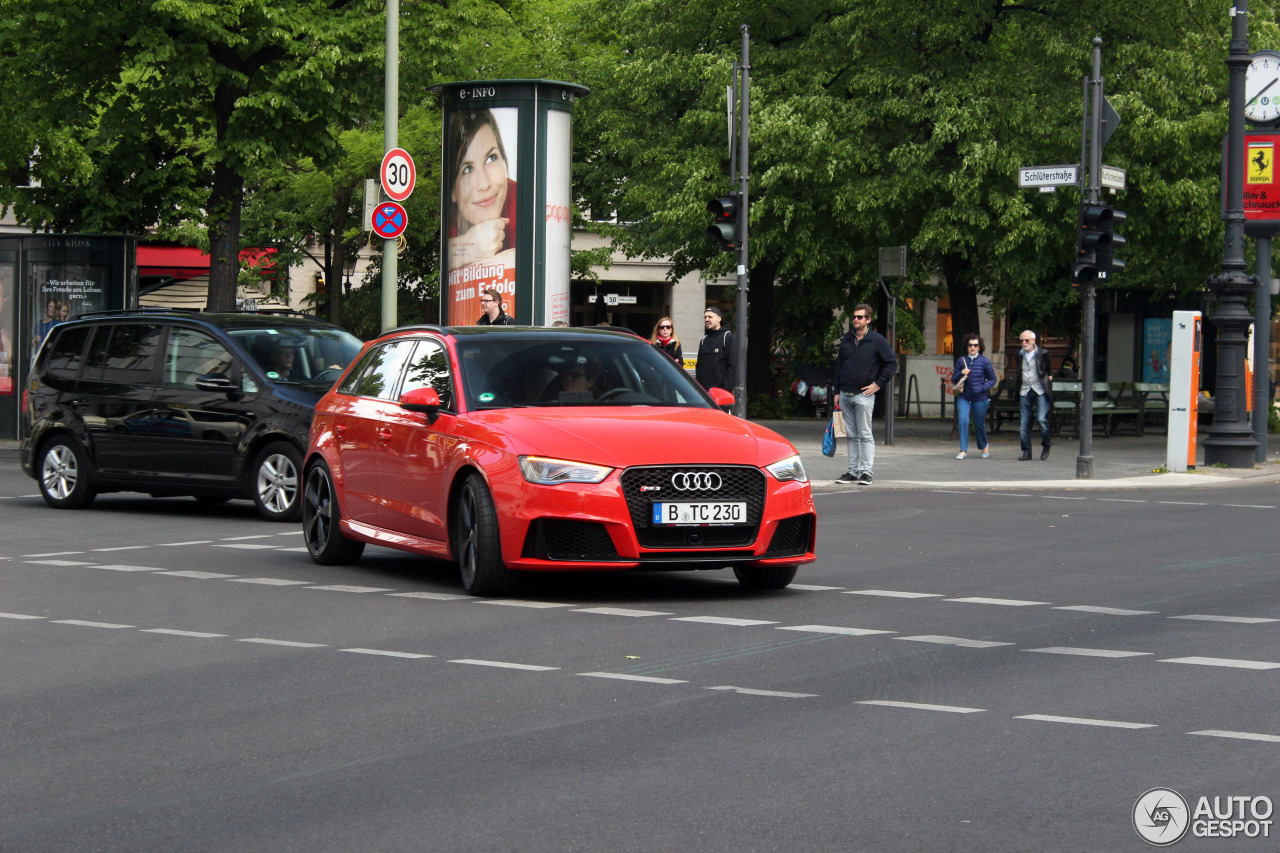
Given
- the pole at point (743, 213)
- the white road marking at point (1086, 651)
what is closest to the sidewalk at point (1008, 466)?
the pole at point (743, 213)

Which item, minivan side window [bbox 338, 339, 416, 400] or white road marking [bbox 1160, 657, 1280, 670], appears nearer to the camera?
white road marking [bbox 1160, 657, 1280, 670]

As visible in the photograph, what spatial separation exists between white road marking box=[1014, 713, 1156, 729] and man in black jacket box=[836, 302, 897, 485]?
12925mm

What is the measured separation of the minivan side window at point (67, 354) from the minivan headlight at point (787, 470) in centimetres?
891

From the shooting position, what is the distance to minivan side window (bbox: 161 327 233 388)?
51.5 ft

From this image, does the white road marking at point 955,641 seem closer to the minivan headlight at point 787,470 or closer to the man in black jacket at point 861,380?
the minivan headlight at point 787,470

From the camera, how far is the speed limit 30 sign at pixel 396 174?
21109mm

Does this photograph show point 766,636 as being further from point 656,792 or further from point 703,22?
point 703,22

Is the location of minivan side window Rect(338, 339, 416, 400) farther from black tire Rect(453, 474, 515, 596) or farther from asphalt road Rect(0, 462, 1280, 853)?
black tire Rect(453, 474, 515, 596)

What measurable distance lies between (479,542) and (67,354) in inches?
332

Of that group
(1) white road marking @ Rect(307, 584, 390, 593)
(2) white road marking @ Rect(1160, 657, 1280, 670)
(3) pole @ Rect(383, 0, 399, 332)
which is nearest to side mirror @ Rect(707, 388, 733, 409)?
(1) white road marking @ Rect(307, 584, 390, 593)

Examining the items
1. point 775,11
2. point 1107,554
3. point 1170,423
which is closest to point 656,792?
point 1107,554

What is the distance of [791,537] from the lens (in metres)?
10.3

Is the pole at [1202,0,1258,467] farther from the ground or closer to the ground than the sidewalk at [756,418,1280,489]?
farther from the ground

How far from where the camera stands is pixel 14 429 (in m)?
27.7
